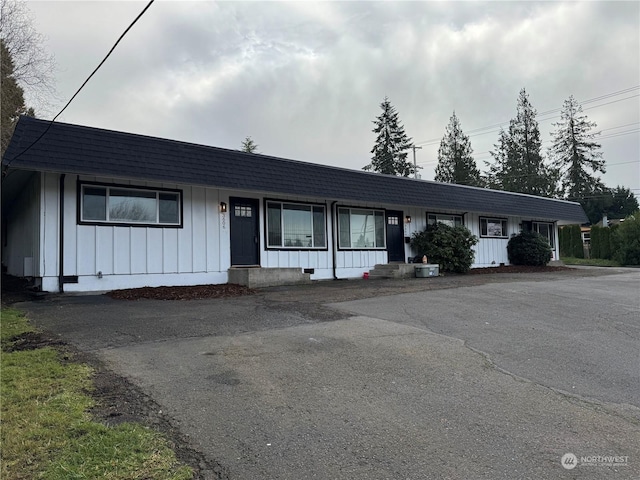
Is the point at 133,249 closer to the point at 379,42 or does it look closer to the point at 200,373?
the point at 200,373

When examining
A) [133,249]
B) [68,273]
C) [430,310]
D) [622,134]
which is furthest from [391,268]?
[622,134]

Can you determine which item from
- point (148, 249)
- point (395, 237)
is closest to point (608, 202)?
point (395, 237)

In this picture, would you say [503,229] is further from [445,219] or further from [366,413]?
[366,413]

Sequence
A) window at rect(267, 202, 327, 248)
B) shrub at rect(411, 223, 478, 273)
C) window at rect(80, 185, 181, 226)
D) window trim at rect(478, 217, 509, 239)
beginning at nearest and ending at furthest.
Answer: window at rect(80, 185, 181, 226)
window at rect(267, 202, 327, 248)
shrub at rect(411, 223, 478, 273)
window trim at rect(478, 217, 509, 239)

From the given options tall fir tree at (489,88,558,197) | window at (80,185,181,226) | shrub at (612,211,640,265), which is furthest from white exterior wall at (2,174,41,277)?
tall fir tree at (489,88,558,197)

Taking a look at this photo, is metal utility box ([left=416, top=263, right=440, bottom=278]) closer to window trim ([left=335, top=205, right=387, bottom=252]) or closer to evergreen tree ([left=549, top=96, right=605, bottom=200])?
window trim ([left=335, top=205, right=387, bottom=252])

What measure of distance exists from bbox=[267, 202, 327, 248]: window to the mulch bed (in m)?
2.68

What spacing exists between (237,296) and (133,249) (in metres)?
3.04

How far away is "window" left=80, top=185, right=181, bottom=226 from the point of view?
404 inches

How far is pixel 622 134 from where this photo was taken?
141 ft

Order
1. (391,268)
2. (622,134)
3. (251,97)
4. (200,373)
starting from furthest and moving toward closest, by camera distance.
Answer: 1. (622,134)
2. (251,97)
3. (391,268)
4. (200,373)

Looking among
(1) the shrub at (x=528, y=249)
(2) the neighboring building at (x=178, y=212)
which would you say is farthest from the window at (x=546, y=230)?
(2) the neighboring building at (x=178, y=212)

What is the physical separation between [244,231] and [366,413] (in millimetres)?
10047
